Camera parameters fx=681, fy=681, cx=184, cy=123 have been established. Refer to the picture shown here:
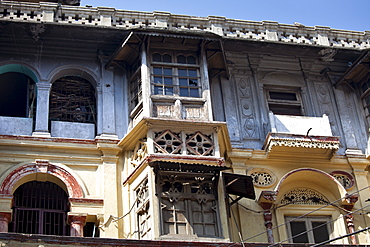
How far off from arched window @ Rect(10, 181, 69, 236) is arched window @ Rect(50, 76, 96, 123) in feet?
6.23

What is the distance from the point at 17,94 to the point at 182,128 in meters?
7.01

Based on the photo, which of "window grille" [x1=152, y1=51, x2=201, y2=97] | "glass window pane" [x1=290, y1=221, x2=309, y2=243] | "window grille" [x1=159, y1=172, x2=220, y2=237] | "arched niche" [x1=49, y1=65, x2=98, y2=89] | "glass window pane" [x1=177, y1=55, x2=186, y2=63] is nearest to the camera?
"window grille" [x1=159, y1=172, x2=220, y2=237]

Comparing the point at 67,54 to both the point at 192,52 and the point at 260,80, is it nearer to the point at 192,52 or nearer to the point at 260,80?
the point at 192,52

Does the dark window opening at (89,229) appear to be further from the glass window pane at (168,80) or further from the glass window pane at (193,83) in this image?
the glass window pane at (193,83)

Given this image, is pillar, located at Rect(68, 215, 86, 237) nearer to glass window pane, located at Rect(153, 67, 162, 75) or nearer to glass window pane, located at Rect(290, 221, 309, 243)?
glass window pane, located at Rect(153, 67, 162, 75)

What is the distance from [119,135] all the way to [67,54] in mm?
2879

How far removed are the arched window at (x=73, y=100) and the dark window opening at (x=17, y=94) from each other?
658mm

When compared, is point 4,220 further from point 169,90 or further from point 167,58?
point 167,58

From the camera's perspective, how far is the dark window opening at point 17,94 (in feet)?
61.8

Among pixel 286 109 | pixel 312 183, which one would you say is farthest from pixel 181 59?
pixel 312 183

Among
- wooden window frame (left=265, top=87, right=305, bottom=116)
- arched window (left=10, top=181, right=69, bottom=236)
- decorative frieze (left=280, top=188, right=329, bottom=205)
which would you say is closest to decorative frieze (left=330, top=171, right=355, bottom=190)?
decorative frieze (left=280, top=188, right=329, bottom=205)

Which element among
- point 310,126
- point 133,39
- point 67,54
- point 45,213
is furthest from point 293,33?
point 45,213

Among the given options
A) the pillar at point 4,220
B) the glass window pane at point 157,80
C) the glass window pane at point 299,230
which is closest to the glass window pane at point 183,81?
the glass window pane at point 157,80

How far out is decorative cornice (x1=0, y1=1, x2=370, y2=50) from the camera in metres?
17.8
